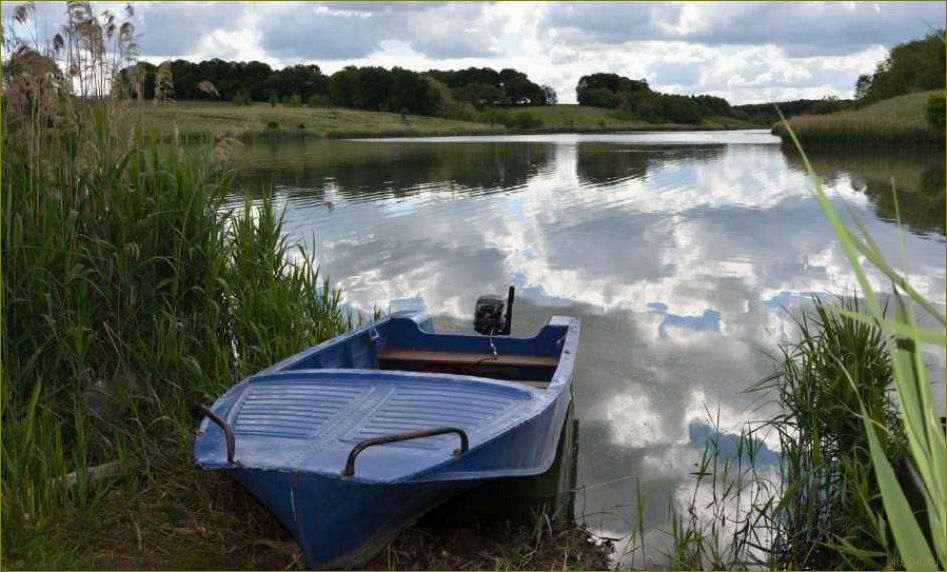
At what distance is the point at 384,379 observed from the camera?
14.9 ft

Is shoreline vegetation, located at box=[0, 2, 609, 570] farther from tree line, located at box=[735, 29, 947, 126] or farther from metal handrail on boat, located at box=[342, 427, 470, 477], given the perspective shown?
tree line, located at box=[735, 29, 947, 126]

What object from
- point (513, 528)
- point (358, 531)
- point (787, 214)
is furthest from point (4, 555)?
point (787, 214)

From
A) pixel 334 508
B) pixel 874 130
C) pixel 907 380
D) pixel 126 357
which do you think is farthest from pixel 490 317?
pixel 874 130

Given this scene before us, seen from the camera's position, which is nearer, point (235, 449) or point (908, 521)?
point (908, 521)

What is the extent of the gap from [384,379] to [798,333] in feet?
17.7

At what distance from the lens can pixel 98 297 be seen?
196 inches

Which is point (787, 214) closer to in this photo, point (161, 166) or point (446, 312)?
point (446, 312)

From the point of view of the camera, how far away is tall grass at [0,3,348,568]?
425 centimetres

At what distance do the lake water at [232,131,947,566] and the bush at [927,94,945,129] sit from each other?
5.39 metres

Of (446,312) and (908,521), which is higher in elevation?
(908,521)

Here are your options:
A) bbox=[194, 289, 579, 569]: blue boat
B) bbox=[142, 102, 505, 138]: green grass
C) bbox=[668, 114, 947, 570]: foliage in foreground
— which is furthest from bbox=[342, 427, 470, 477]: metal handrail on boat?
bbox=[142, 102, 505, 138]: green grass

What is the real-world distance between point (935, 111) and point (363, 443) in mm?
34847

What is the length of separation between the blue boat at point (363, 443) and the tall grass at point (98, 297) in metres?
0.65

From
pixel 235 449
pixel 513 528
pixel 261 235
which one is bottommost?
pixel 513 528
